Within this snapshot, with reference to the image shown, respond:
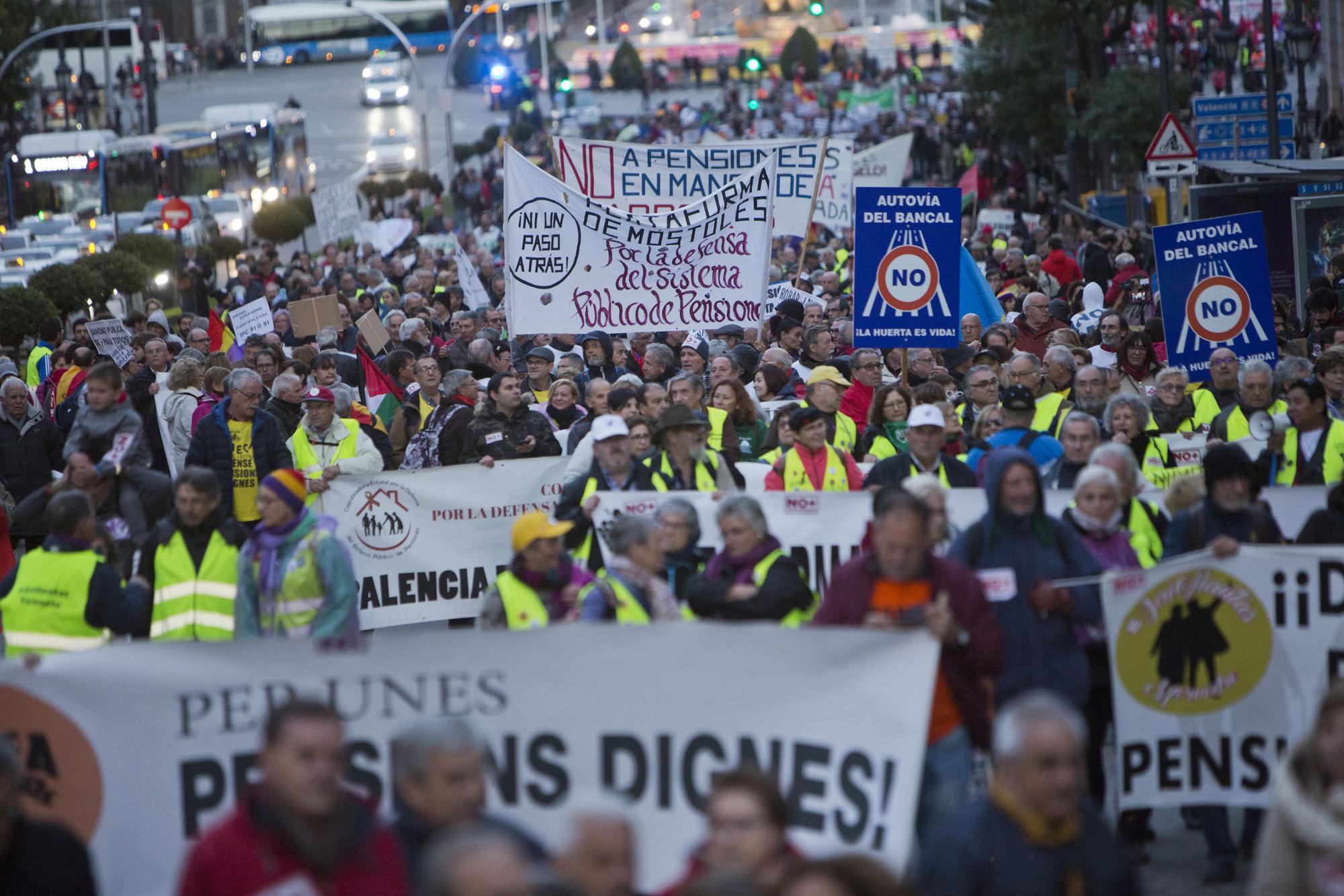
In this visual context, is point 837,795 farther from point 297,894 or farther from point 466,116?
point 466,116

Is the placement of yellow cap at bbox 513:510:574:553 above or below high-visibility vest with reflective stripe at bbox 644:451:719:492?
above

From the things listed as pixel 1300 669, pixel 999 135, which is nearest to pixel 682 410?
pixel 1300 669

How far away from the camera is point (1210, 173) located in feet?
70.5

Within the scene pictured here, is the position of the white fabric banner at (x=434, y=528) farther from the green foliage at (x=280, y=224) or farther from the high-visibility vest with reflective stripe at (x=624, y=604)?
the green foliage at (x=280, y=224)

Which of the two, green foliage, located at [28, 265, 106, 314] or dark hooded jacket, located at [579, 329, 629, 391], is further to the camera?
green foliage, located at [28, 265, 106, 314]

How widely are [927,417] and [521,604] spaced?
2.52 meters

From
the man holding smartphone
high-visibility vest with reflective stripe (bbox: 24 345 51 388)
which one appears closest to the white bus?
high-visibility vest with reflective stripe (bbox: 24 345 51 388)

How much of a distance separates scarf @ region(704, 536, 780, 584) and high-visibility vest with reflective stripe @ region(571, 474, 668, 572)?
1712 mm

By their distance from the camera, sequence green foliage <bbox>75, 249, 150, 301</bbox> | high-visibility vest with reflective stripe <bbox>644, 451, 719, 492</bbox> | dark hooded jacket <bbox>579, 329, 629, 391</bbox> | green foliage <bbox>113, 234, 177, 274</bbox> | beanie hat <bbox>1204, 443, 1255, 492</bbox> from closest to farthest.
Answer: beanie hat <bbox>1204, 443, 1255, 492</bbox>, high-visibility vest with reflective stripe <bbox>644, 451, 719, 492</bbox>, dark hooded jacket <bbox>579, 329, 629, 391</bbox>, green foliage <bbox>75, 249, 150, 301</bbox>, green foliage <bbox>113, 234, 177, 274</bbox>

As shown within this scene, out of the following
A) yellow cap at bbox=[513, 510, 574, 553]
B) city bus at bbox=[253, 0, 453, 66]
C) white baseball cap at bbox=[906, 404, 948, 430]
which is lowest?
yellow cap at bbox=[513, 510, 574, 553]

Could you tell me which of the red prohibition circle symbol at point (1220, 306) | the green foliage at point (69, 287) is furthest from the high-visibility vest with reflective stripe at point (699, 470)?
the green foliage at point (69, 287)

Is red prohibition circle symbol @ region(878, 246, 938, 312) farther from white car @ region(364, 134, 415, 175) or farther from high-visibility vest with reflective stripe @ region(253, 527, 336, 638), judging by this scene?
white car @ region(364, 134, 415, 175)

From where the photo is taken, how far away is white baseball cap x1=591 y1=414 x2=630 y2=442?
346 inches

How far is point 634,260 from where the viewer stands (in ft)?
44.1
